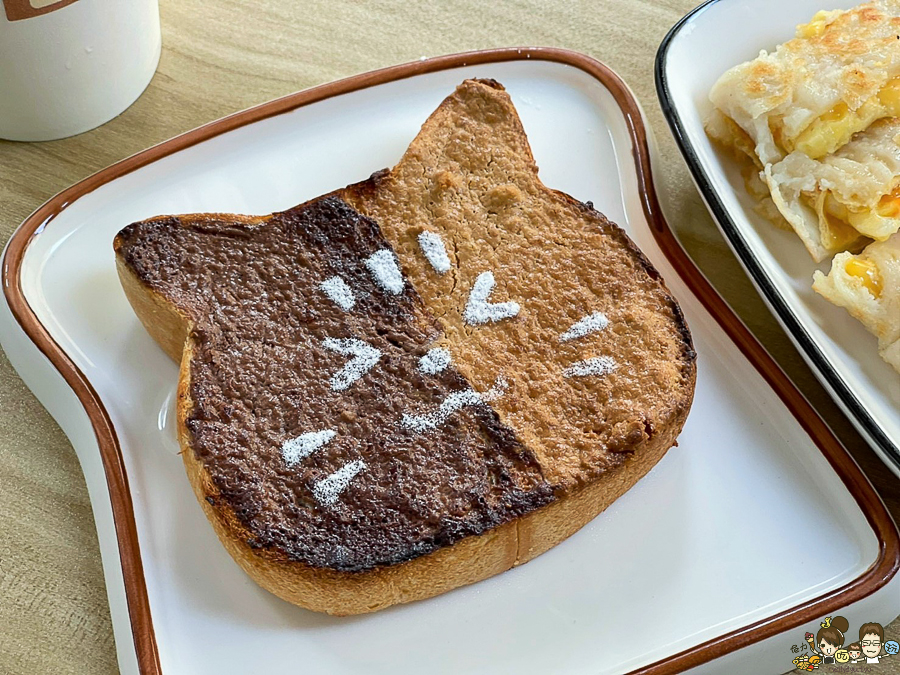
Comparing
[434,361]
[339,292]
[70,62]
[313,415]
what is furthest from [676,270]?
[70,62]

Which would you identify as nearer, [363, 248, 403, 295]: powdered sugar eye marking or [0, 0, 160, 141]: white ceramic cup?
[363, 248, 403, 295]: powdered sugar eye marking

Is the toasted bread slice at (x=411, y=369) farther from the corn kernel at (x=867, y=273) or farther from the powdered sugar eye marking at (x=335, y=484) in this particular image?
the corn kernel at (x=867, y=273)

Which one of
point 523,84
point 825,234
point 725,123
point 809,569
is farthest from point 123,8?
point 809,569

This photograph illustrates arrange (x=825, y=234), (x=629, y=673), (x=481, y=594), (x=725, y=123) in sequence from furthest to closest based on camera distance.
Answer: (x=725, y=123)
(x=825, y=234)
(x=481, y=594)
(x=629, y=673)

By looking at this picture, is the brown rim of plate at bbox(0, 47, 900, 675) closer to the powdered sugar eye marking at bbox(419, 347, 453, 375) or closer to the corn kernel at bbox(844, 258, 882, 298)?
the corn kernel at bbox(844, 258, 882, 298)

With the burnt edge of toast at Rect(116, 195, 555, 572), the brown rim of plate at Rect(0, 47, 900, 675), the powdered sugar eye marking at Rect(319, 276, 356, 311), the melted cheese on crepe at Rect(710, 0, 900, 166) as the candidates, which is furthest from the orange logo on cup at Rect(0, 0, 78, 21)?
the melted cheese on crepe at Rect(710, 0, 900, 166)

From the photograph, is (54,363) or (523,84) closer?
(54,363)

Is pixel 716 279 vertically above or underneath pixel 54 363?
underneath

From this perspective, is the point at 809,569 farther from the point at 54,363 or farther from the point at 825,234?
the point at 54,363
